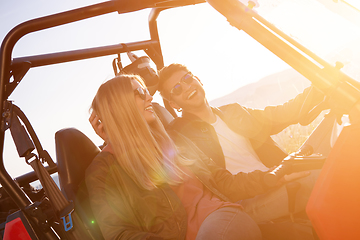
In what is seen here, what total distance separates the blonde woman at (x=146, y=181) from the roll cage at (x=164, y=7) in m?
0.35

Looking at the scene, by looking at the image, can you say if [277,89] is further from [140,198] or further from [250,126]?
[140,198]

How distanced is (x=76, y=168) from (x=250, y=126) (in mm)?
1377

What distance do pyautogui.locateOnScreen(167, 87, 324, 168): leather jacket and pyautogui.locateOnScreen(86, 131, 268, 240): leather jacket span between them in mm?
578

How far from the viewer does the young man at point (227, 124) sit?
2.17m

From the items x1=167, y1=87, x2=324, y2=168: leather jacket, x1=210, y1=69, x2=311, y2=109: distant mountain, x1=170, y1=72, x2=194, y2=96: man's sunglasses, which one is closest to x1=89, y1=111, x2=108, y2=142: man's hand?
x1=167, y1=87, x2=324, y2=168: leather jacket

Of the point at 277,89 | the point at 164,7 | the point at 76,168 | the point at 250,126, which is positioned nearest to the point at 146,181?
the point at 76,168

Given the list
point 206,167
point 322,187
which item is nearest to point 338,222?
point 322,187

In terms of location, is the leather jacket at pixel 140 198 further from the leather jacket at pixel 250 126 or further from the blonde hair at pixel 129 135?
the leather jacket at pixel 250 126

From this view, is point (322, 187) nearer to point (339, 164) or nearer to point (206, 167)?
point (339, 164)

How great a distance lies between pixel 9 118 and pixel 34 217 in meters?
0.53

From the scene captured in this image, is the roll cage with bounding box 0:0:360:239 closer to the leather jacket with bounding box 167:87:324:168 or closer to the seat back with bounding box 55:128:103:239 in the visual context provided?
the seat back with bounding box 55:128:103:239

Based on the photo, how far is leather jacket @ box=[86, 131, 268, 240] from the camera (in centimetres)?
139

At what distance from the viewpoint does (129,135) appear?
160cm

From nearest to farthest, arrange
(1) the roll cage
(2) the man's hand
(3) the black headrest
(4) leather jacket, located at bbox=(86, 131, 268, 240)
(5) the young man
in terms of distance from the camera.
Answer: (1) the roll cage → (4) leather jacket, located at bbox=(86, 131, 268, 240) → (3) the black headrest → (2) the man's hand → (5) the young man
